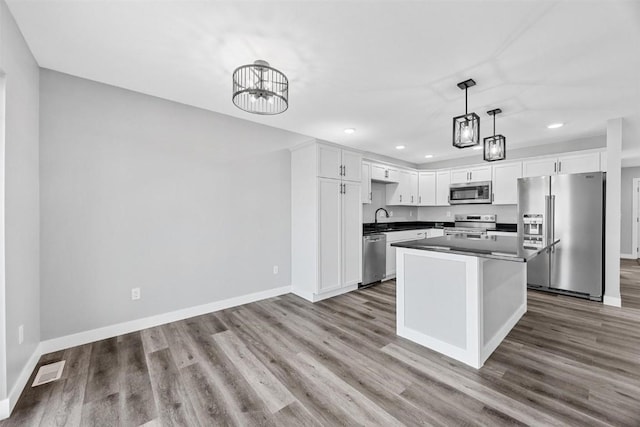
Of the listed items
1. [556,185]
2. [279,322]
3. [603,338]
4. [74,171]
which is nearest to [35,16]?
[74,171]

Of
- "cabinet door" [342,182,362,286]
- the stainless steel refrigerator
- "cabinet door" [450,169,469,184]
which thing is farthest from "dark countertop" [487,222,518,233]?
"cabinet door" [342,182,362,286]

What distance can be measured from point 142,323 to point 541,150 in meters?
6.60

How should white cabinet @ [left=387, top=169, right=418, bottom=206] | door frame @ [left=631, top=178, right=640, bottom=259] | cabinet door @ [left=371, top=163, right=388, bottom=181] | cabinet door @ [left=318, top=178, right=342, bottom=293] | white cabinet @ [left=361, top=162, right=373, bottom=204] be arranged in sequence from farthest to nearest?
door frame @ [left=631, top=178, right=640, bottom=259]
white cabinet @ [left=387, top=169, right=418, bottom=206]
cabinet door @ [left=371, top=163, right=388, bottom=181]
white cabinet @ [left=361, top=162, right=373, bottom=204]
cabinet door @ [left=318, top=178, right=342, bottom=293]

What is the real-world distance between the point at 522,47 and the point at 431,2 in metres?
0.94

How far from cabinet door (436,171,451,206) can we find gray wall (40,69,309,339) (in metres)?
3.71

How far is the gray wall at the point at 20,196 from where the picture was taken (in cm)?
169

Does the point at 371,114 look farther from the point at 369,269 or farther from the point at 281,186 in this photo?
the point at 369,269

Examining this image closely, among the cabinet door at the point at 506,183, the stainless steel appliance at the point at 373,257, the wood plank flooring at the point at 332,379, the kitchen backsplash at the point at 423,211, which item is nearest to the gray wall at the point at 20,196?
the wood plank flooring at the point at 332,379

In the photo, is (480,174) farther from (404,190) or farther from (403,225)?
(403,225)

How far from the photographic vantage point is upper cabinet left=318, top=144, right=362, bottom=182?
3805 millimetres

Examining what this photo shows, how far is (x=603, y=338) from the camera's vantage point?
8.63 ft

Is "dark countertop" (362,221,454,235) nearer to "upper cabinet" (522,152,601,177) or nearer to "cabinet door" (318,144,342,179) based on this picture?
"cabinet door" (318,144,342,179)

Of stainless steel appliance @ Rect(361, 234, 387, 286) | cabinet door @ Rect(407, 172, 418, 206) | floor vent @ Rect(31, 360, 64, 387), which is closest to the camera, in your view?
floor vent @ Rect(31, 360, 64, 387)

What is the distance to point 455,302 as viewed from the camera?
2.30 meters
